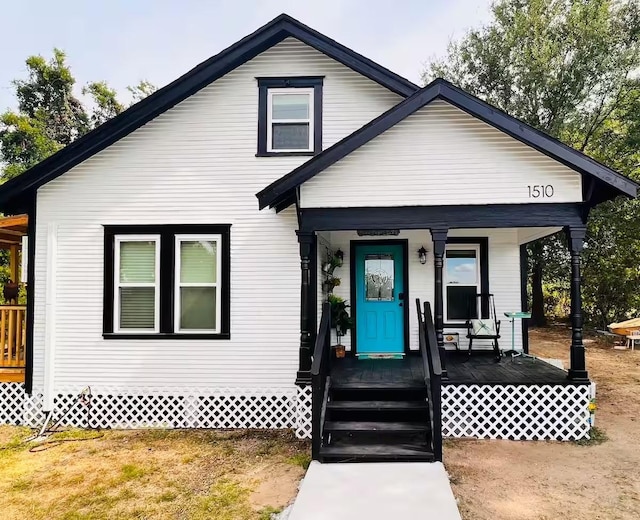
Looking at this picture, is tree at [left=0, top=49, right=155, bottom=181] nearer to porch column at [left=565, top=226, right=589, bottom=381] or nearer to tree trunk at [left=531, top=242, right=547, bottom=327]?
porch column at [left=565, top=226, right=589, bottom=381]

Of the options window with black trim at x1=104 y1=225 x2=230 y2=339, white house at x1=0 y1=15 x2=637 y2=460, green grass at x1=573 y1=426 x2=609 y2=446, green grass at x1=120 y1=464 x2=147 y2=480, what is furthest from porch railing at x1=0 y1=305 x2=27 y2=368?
green grass at x1=573 y1=426 x2=609 y2=446

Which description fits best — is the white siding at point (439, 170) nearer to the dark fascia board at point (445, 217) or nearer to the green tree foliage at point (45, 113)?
the dark fascia board at point (445, 217)

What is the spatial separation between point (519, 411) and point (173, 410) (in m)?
5.24

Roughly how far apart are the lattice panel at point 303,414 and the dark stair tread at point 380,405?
0.57m

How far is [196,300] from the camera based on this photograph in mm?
7328

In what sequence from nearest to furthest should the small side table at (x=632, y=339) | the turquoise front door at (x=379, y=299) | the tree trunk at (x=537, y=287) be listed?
the turquoise front door at (x=379, y=299)
the small side table at (x=632, y=339)
the tree trunk at (x=537, y=287)

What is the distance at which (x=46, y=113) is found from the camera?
22.4 meters

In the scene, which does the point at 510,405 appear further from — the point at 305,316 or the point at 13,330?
the point at 13,330

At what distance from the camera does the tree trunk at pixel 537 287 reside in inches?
704

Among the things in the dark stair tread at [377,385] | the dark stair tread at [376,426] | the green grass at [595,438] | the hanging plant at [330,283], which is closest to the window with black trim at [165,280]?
the hanging plant at [330,283]

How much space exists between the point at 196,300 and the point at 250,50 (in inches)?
167

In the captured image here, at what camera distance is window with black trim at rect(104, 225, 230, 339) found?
23.9 ft

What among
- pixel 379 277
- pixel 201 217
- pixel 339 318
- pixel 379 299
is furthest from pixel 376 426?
pixel 201 217

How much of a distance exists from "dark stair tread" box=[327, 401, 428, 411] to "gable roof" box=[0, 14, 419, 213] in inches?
188
